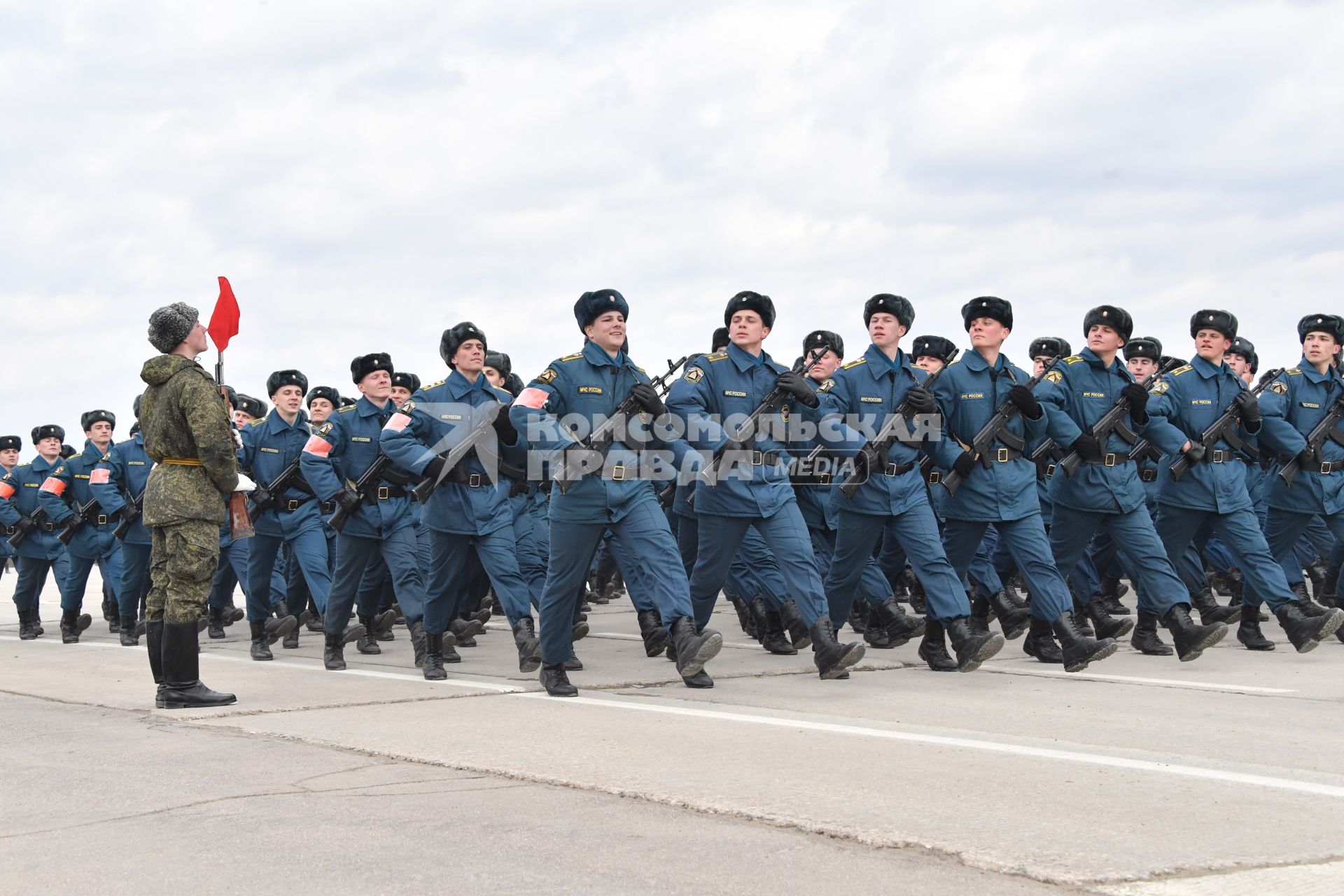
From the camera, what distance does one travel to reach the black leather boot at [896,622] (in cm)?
935

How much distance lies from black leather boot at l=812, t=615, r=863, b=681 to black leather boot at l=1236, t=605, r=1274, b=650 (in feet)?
10.7

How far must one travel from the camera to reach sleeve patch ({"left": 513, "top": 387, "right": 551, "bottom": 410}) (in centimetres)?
740

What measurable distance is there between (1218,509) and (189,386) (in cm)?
614

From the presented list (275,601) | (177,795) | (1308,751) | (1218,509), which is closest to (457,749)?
(177,795)

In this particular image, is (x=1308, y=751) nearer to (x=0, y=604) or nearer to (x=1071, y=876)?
(x=1071, y=876)

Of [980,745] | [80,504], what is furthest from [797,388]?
[80,504]

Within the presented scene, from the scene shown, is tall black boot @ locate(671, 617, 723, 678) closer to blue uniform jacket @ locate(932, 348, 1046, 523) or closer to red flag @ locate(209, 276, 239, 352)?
blue uniform jacket @ locate(932, 348, 1046, 523)

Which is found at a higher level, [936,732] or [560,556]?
[560,556]

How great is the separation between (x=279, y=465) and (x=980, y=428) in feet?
17.5

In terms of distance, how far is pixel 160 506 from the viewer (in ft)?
23.5

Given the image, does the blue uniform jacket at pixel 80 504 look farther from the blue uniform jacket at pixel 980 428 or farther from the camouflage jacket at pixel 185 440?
the blue uniform jacket at pixel 980 428

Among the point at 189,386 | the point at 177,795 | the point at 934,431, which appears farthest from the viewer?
the point at 934,431

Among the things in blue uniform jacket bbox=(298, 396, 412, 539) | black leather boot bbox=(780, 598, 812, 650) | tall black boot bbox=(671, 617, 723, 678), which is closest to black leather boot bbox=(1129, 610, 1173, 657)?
black leather boot bbox=(780, 598, 812, 650)

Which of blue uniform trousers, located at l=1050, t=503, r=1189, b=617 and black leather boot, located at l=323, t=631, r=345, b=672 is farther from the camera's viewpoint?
black leather boot, located at l=323, t=631, r=345, b=672
